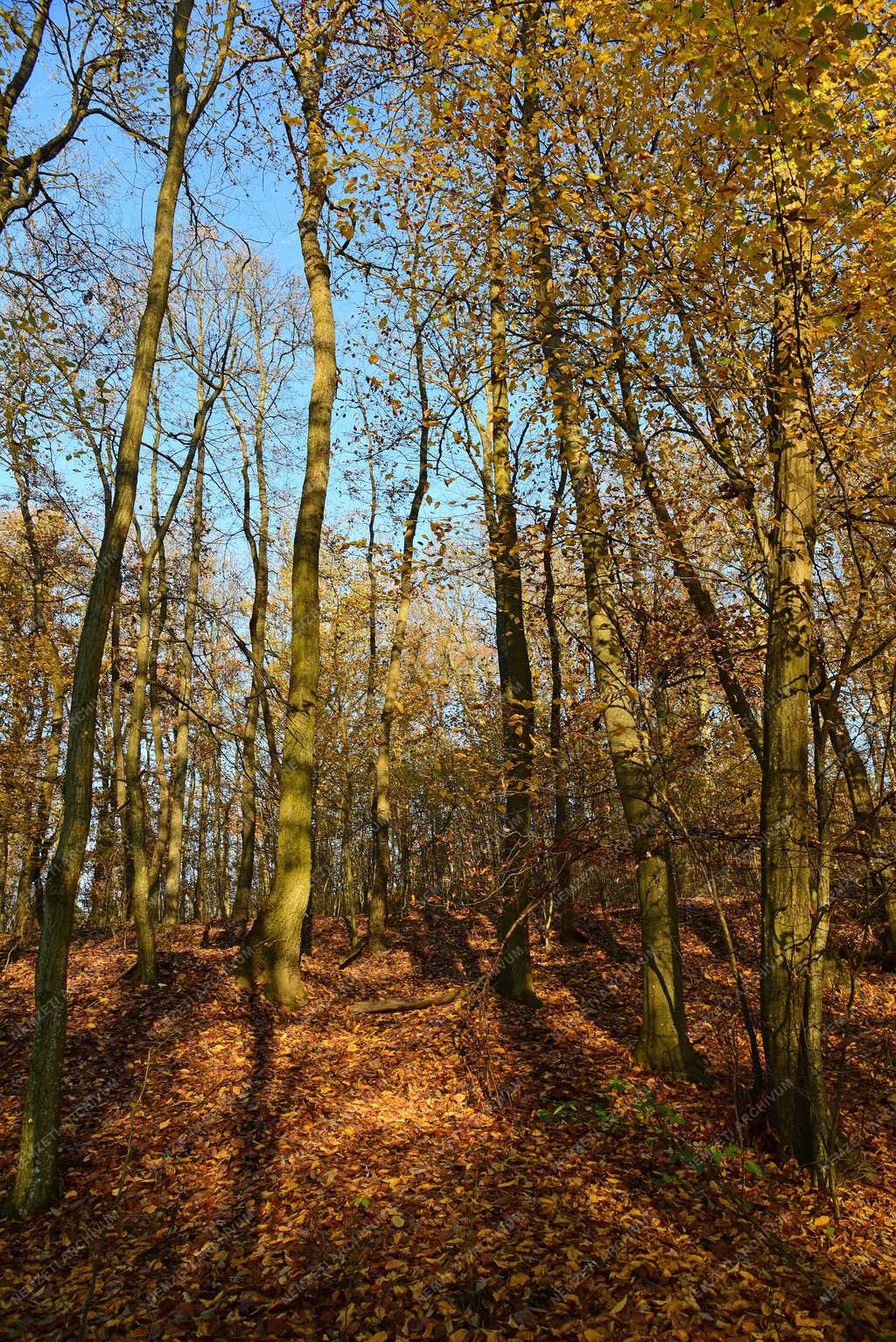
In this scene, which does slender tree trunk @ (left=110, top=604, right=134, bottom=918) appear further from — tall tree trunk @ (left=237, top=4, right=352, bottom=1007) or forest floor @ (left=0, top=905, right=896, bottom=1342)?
forest floor @ (left=0, top=905, right=896, bottom=1342)

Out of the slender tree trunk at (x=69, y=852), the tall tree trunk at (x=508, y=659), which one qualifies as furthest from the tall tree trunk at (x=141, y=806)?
the tall tree trunk at (x=508, y=659)

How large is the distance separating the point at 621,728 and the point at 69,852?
4.43 metres

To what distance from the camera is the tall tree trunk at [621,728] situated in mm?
5781

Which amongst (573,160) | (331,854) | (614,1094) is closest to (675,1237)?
(614,1094)

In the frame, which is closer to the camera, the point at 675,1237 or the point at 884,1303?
the point at 884,1303

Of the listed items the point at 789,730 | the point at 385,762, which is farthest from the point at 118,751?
the point at 789,730

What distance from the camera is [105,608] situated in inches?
186

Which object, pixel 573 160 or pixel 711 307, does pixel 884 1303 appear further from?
pixel 573 160

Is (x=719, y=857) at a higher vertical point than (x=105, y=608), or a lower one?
lower

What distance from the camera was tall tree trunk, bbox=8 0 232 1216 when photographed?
4.18m

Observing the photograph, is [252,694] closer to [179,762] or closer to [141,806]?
[179,762]

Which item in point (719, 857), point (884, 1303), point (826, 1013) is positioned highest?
point (719, 857)

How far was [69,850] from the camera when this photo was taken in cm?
432

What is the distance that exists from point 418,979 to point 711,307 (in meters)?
9.15
